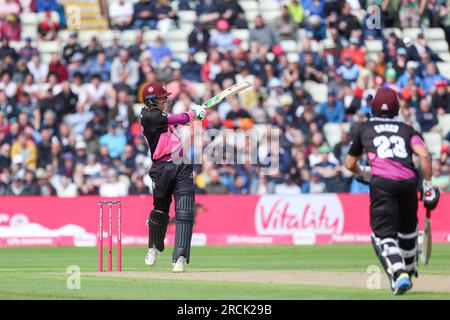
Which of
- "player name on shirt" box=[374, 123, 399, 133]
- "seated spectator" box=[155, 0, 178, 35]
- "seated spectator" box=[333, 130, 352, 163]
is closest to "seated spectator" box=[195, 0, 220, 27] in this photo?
"seated spectator" box=[155, 0, 178, 35]

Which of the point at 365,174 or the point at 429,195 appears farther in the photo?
the point at 365,174

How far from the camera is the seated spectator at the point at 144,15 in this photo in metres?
31.7

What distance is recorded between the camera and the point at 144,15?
31.7m

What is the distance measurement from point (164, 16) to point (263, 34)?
2606mm

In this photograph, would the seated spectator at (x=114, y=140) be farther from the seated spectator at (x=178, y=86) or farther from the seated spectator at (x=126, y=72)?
the seated spectator at (x=178, y=86)

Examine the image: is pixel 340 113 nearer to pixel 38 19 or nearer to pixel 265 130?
pixel 265 130

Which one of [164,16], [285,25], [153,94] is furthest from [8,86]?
[153,94]

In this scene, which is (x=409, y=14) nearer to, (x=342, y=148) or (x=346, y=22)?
(x=346, y=22)

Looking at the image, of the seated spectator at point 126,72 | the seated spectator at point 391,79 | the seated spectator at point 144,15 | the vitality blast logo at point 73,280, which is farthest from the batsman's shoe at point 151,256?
the seated spectator at point 144,15

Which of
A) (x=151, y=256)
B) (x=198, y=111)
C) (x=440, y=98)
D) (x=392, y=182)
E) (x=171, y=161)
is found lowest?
(x=151, y=256)

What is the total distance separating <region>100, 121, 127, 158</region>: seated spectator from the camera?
94.1 feet

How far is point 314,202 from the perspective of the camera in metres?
26.5

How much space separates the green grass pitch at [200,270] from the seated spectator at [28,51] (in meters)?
6.83
